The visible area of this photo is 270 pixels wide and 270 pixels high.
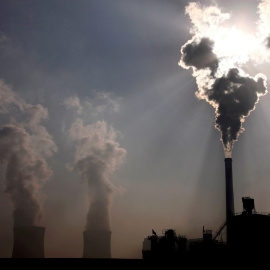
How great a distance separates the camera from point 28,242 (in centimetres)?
5050

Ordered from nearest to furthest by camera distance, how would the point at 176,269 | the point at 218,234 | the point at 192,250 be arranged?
the point at 176,269
the point at 192,250
the point at 218,234

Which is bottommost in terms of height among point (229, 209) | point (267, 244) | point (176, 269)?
point (176, 269)

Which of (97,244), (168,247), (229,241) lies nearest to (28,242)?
(97,244)

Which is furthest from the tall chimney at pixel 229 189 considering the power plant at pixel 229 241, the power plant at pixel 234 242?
the power plant at pixel 234 242

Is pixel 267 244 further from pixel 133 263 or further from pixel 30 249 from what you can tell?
pixel 30 249

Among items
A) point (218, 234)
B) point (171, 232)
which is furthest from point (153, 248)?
point (218, 234)

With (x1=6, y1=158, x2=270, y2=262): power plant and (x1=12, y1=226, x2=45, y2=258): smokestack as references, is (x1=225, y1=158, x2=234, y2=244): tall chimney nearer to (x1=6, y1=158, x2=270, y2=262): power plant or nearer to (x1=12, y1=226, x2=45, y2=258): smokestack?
(x1=6, y1=158, x2=270, y2=262): power plant

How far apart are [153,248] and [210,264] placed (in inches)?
294

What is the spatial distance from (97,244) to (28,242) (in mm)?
11086

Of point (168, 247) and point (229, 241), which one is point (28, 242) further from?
point (229, 241)

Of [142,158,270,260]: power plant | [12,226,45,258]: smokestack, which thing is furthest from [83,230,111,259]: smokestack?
[142,158,270,260]: power plant

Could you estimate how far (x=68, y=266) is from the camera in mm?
33375

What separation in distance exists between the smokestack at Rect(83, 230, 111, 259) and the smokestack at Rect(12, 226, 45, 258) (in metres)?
7.50

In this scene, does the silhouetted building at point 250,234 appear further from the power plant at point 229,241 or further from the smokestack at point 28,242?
the smokestack at point 28,242
